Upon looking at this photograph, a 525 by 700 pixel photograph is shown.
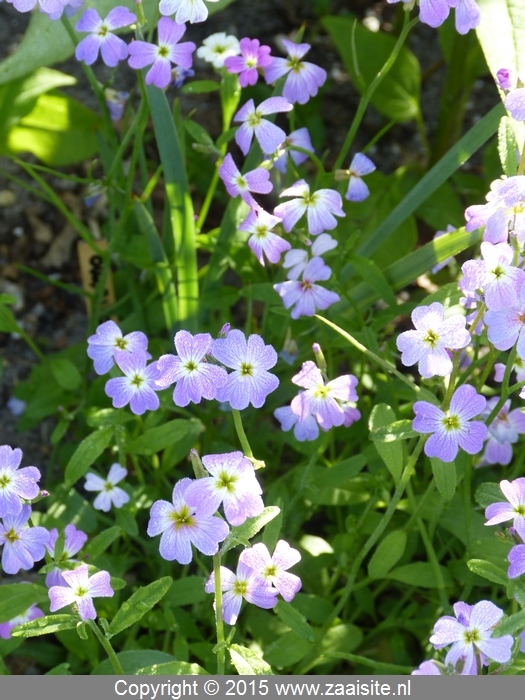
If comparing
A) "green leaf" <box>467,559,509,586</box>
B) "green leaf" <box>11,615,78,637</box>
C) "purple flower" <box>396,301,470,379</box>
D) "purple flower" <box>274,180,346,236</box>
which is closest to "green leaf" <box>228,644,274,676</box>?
"green leaf" <box>11,615,78,637</box>

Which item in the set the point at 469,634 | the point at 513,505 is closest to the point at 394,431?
the point at 513,505

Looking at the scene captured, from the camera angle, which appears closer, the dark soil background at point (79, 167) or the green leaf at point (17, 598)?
the green leaf at point (17, 598)

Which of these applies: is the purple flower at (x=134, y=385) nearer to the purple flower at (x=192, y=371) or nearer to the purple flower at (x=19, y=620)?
the purple flower at (x=192, y=371)

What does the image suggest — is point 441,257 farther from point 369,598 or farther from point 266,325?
point 369,598

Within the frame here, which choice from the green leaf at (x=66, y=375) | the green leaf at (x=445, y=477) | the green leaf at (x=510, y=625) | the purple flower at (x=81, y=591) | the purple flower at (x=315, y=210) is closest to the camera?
the green leaf at (x=510, y=625)

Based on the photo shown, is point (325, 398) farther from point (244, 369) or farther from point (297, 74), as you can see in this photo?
point (297, 74)

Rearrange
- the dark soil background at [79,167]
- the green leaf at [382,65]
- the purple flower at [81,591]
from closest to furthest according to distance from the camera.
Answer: the purple flower at [81,591] < the dark soil background at [79,167] < the green leaf at [382,65]

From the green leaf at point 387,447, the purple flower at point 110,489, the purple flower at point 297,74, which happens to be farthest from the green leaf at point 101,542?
the purple flower at point 297,74
